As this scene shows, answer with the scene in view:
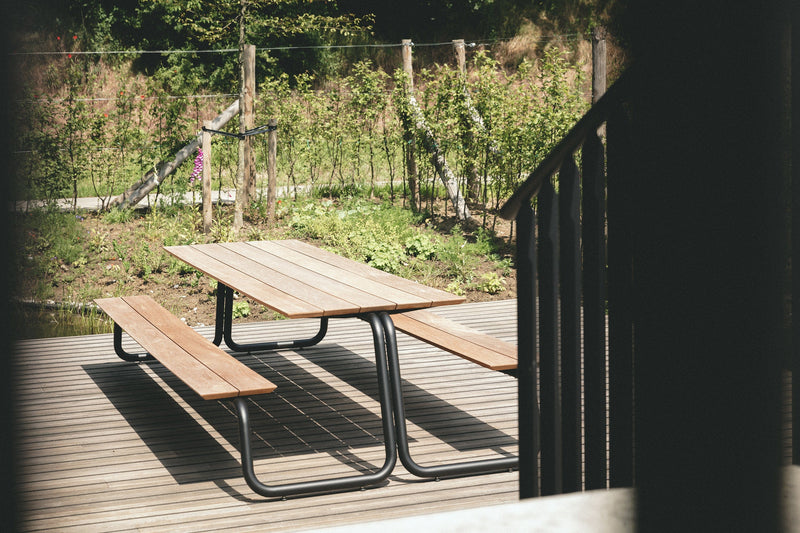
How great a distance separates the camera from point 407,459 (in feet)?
10.9

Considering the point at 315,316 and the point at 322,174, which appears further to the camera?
the point at 322,174

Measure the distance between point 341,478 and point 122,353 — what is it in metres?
2.19

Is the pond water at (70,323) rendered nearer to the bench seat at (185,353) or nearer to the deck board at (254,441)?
the deck board at (254,441)

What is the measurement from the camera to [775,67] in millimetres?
1394

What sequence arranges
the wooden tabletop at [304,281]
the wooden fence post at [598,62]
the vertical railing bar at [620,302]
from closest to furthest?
the vertical railing bar at [620,302], the wooden tabletop at [304,281], the wooden fence post at [598,62]

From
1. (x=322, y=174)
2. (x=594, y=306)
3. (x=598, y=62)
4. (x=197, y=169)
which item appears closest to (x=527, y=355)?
(x=594, y=306)

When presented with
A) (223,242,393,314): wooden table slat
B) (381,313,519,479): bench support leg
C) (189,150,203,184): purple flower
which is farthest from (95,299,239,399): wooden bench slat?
(189,150,203,184): purple flower

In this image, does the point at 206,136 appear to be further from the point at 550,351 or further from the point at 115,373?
the point at 550,351

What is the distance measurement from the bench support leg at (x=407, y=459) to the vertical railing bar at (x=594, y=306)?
1449 millimetres

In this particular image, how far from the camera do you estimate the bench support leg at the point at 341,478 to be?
123 inches

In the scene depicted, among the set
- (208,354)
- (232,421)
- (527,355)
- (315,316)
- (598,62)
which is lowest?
(232,421)

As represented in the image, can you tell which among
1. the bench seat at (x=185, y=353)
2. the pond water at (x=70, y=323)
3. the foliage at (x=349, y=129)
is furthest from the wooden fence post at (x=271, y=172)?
the bench seat at (x=185, y=353)

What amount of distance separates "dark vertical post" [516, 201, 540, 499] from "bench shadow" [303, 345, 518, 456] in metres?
1.42

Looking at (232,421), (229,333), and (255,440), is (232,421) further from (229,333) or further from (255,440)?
(229,333)
